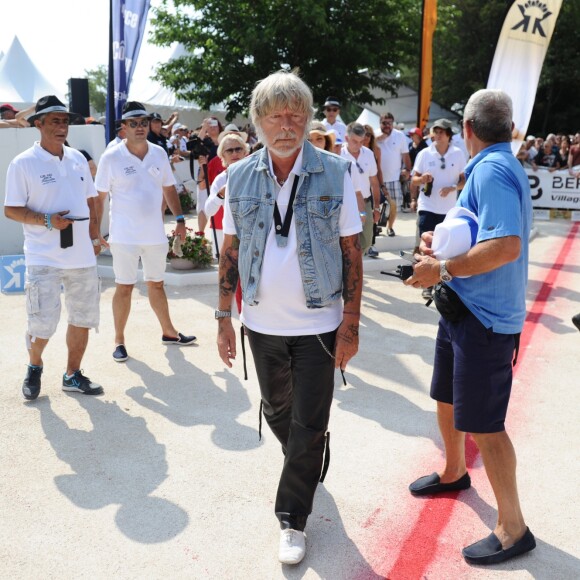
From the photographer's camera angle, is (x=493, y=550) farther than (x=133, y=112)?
No

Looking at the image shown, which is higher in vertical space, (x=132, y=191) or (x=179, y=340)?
(x=132, y=191)

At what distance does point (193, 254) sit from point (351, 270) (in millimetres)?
5821

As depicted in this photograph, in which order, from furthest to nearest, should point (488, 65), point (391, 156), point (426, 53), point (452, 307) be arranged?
point (488, 65) → point (391, 156) → point (426, 53) → point (452, 307)

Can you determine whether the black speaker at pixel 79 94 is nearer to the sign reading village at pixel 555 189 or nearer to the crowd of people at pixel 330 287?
the sign reading village at pixel 555 189

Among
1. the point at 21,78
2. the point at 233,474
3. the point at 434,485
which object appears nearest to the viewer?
the point at 434,485

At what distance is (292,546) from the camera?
9.65 feet

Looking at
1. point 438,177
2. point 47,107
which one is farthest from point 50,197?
point 438,177

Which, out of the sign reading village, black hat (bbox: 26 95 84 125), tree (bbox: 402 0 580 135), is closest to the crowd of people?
black hat (bbox: 26 95 84 125)

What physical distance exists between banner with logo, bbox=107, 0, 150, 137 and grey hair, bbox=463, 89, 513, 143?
733cm

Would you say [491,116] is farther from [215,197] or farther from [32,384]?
[32,384]

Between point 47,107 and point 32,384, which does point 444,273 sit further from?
point 32,384

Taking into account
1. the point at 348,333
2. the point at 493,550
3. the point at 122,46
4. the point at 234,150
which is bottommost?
the point at 493,550

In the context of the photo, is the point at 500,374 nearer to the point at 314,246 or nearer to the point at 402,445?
the point at 314,246

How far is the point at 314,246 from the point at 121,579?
5.27ft
